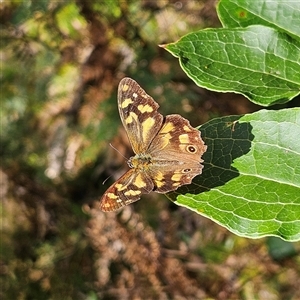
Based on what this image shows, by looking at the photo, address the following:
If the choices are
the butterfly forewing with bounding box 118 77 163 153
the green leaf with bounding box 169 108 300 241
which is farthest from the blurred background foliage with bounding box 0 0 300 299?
the green leaf with bounding box 169 108 300 241

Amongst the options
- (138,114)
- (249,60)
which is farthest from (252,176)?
(138,114)

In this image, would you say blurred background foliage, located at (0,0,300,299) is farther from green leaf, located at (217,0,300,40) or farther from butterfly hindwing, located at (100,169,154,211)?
green leaf, located at (217,0,300,40)

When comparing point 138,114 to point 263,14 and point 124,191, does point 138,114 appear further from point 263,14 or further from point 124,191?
point 263,14

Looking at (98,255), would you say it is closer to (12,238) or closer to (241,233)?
(12,238)

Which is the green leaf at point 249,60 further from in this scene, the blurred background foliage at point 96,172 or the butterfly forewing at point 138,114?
the blurred background foliage at point 96,172

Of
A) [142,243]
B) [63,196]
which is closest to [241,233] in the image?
[142,243]
